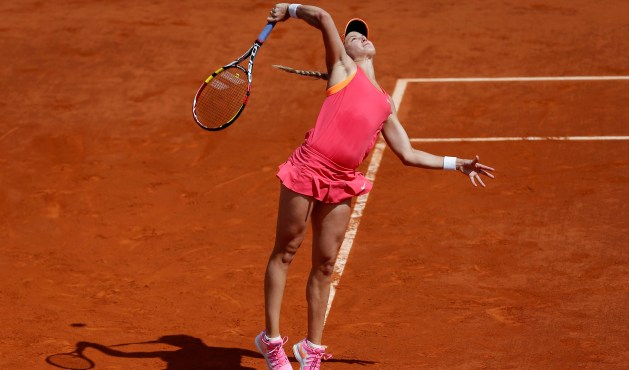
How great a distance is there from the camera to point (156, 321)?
921 centimetres

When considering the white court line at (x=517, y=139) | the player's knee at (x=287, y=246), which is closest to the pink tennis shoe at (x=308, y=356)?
the player's knee at (x=287, y=246)

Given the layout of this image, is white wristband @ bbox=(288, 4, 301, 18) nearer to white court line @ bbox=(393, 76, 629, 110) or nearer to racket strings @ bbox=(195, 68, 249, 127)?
racket strings @ bbox=(195, 68, 249, 127)

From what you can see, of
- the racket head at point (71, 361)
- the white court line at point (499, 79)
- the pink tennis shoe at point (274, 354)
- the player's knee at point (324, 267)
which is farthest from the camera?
Result: the white court line at point (499, 79)

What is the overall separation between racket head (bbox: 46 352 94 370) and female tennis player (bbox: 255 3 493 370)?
1.40 m

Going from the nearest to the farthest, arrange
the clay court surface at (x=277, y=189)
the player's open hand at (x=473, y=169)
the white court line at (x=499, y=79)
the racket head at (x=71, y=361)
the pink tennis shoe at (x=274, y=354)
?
the player's open hand at (x=473, y=169), the pink tennis shoe at (x=274, y=354), the racket head at (x=71, y=361), the clay court surface at (x=277, y=189), the white court line at (x=499, y=79)

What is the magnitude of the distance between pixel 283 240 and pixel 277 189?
4.39 meters

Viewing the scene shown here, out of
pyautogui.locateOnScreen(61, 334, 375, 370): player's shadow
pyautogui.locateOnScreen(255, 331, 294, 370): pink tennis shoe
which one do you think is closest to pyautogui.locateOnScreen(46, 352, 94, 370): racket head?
pyautogui.locateOnScreen(61, 334, 375, 370): player's shadow

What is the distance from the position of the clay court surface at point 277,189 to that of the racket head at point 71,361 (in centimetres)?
10

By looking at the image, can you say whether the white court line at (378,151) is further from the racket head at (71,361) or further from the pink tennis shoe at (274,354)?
the racket head at (71,361)

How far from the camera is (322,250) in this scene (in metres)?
7.68

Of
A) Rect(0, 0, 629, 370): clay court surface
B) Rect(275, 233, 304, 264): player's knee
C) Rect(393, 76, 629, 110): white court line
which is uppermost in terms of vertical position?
Rect(275, 233, 304, 264): player's knee

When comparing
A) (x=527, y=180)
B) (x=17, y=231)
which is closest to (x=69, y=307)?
(x=17, y=231)

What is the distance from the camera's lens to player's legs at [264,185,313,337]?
7.54 metres

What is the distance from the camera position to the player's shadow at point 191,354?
8422mm
